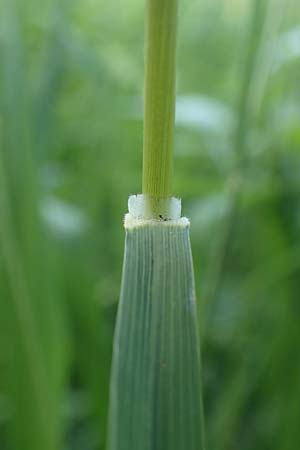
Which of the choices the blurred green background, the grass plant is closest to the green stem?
the grass plant

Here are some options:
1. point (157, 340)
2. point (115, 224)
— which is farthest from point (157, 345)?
point (115, 224)

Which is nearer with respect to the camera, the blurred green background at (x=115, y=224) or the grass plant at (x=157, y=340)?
the grass plant at (x=157, y=340)

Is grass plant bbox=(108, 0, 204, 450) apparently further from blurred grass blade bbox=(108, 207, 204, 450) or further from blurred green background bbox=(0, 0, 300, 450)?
blurred green background bbox=(0, 0, 300, 450)

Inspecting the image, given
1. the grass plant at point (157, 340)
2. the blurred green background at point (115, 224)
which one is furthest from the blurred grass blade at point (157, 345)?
the blurred green background at point (115, 224)

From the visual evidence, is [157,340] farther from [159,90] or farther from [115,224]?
[115,224]

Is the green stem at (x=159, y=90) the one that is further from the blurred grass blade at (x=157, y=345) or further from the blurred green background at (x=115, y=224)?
the blurred green background at (x=115, y=224)

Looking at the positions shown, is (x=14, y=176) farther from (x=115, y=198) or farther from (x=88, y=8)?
(x=88, y=8)

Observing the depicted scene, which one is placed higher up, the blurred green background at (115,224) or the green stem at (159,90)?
the blurred green background at (115,224)
